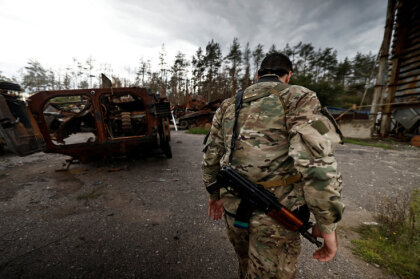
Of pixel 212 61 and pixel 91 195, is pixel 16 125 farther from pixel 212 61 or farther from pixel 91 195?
pixel 212 61

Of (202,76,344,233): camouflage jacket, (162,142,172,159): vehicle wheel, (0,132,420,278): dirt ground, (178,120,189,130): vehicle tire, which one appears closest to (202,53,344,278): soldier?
(202,76,344,233): camouflage jacket

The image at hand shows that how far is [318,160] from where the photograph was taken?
2.88 feet

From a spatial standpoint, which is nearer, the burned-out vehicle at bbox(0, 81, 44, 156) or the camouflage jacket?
the camouflage jacket

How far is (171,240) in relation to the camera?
2055 millimetres

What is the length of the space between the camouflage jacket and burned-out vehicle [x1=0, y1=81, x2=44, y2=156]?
4.34 metres

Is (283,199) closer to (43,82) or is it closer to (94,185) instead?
(94,185)

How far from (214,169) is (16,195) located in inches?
151

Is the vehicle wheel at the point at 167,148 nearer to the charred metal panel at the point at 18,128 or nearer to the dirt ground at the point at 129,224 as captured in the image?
the dirt ground at the point at 129,224

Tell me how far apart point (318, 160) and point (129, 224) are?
2419mm

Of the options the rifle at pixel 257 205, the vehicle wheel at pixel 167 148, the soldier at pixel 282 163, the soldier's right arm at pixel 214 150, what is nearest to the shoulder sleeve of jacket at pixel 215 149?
the soldier's right arm at pixel 214 150

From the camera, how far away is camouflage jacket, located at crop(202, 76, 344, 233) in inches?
34.2

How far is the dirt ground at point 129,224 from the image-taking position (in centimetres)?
168

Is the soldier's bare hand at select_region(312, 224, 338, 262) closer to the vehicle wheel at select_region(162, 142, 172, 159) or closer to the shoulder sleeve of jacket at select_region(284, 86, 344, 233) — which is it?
the shoulder sleeve of jacket at select_region(284, 86, 344, 233)

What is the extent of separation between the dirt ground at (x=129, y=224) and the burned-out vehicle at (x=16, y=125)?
0.75 m
